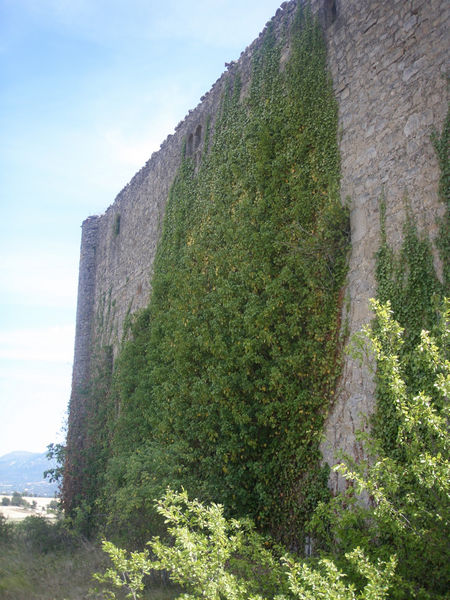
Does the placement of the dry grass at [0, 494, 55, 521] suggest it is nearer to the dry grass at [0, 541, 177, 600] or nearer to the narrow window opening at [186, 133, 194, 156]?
the dry grass at [0, 541, 177, 600]

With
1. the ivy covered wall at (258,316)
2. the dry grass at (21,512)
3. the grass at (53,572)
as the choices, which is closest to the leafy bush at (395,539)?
the grass at (53,572)

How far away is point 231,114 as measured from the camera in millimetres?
10266

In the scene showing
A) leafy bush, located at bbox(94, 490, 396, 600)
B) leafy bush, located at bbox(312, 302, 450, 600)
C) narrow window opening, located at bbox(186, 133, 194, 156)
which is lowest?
leafy bush, located at bbox(94, 490, 396, 600)

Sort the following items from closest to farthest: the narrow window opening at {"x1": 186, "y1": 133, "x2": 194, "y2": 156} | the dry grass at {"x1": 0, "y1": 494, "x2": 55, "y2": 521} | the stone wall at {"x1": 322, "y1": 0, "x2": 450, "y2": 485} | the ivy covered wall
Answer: the stone wall at {"x1": 322, "y1": 0, "x2": 450, "y2": 485}
the ivy covered wall
the narrow window opening at {"x1": 186, "y1": 133, "x2": 194, "y2": 156}
the dry grass at {"x1": 0, "y1": 494, "x2": 55, "y2": 521}

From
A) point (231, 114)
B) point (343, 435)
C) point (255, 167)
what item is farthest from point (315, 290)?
point (231, 114)

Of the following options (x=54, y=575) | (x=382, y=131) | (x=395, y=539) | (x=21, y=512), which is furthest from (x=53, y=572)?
(x=21, y=512)

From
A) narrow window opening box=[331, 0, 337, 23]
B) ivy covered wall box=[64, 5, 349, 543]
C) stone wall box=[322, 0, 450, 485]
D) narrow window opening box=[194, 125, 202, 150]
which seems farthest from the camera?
narrow window opening box=[194, 125, 202, 150]

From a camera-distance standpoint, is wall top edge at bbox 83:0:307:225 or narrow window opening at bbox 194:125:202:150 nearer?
wall top edge at bbox 83:0:307:225

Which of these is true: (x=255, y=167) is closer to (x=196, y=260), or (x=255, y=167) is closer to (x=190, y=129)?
(x=196, y=260)

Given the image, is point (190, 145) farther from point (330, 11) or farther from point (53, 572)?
point (53, 572)

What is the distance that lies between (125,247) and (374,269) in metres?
9.65

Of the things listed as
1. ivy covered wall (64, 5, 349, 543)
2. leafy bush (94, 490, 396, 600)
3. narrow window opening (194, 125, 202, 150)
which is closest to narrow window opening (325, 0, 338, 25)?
ivy covered wall (64, 5, 349, 543)

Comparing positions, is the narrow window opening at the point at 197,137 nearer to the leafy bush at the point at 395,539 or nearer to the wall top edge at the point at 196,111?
the wall top edge at the point at 196,111

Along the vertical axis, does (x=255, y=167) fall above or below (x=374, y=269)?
above
